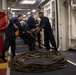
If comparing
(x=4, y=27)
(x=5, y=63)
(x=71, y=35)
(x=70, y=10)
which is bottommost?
(x=5, y=63)

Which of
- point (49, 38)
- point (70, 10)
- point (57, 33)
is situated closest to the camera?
point (49, 38)

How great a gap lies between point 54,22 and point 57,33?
32.6 inches

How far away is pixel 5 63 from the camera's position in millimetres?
6773

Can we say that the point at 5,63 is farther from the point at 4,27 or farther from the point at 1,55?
the point at 4,27

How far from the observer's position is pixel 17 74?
5422mm

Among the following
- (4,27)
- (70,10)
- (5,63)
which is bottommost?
(5,63)

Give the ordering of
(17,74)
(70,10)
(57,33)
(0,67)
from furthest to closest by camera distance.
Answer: (57,33)
(70,10)
(0,67)
(17,74)

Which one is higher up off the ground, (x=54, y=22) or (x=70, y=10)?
(x=70, y=10)

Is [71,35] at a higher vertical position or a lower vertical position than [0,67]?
higher

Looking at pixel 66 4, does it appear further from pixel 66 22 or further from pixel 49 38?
pixel 49 38

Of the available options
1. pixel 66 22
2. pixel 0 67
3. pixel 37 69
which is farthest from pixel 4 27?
pixel 66 22

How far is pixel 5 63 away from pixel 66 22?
3.91 meters

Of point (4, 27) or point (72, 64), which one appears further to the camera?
point (4, 27)

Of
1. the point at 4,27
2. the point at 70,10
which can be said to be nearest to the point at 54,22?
the point at 70,10
